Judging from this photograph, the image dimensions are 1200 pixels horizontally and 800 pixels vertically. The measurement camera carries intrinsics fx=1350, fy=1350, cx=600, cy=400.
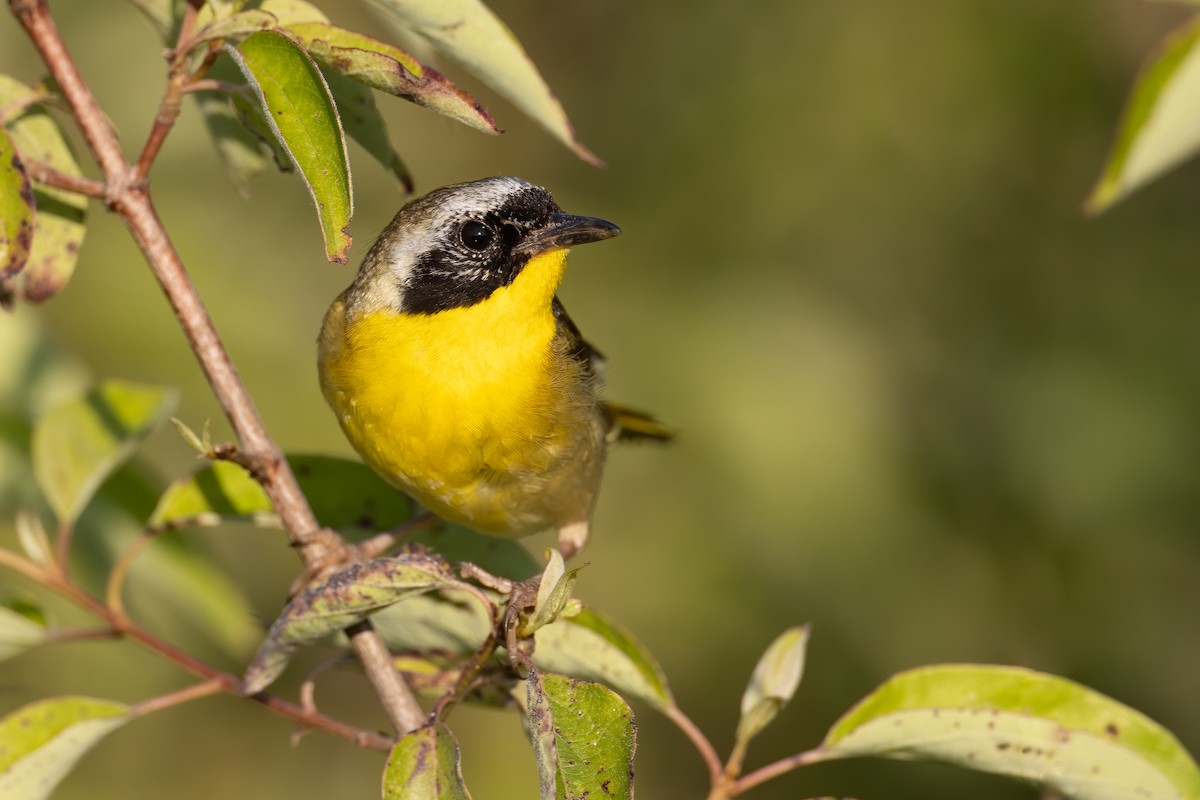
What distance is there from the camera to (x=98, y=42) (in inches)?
191

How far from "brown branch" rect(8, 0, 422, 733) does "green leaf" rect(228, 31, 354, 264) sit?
1.59 feet

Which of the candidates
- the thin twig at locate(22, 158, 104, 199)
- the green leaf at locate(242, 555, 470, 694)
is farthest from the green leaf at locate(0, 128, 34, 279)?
the green leaf at locate(242, 555, 470, 694)

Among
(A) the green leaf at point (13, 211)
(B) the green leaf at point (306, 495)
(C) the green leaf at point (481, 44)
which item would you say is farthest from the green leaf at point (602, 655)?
(A) the green leaf at point (13, 211)

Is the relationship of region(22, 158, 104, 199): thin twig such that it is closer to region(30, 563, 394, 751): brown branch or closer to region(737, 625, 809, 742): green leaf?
region(30, 563, 394, 751): brown branch

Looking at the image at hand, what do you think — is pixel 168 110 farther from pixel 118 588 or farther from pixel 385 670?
pixel 385 670

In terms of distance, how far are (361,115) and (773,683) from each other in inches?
50.8

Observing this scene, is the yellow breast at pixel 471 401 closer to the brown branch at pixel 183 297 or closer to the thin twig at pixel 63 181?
the brown branch at pixel 183 297

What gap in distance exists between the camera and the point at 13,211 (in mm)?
2260

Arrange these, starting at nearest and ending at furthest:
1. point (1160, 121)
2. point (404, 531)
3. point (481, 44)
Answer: point (1160, 121) → point (481, 44) → point (404, 531)

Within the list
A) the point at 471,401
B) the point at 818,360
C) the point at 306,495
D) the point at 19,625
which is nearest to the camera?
the point at 19,625

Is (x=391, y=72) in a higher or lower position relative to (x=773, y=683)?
higher

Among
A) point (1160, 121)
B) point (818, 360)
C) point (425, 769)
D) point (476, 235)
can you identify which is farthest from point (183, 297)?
point (818, 360)

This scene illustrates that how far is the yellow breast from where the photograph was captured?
10.5 ft

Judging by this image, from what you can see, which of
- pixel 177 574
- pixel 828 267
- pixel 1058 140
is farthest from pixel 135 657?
pixel 1058 140
